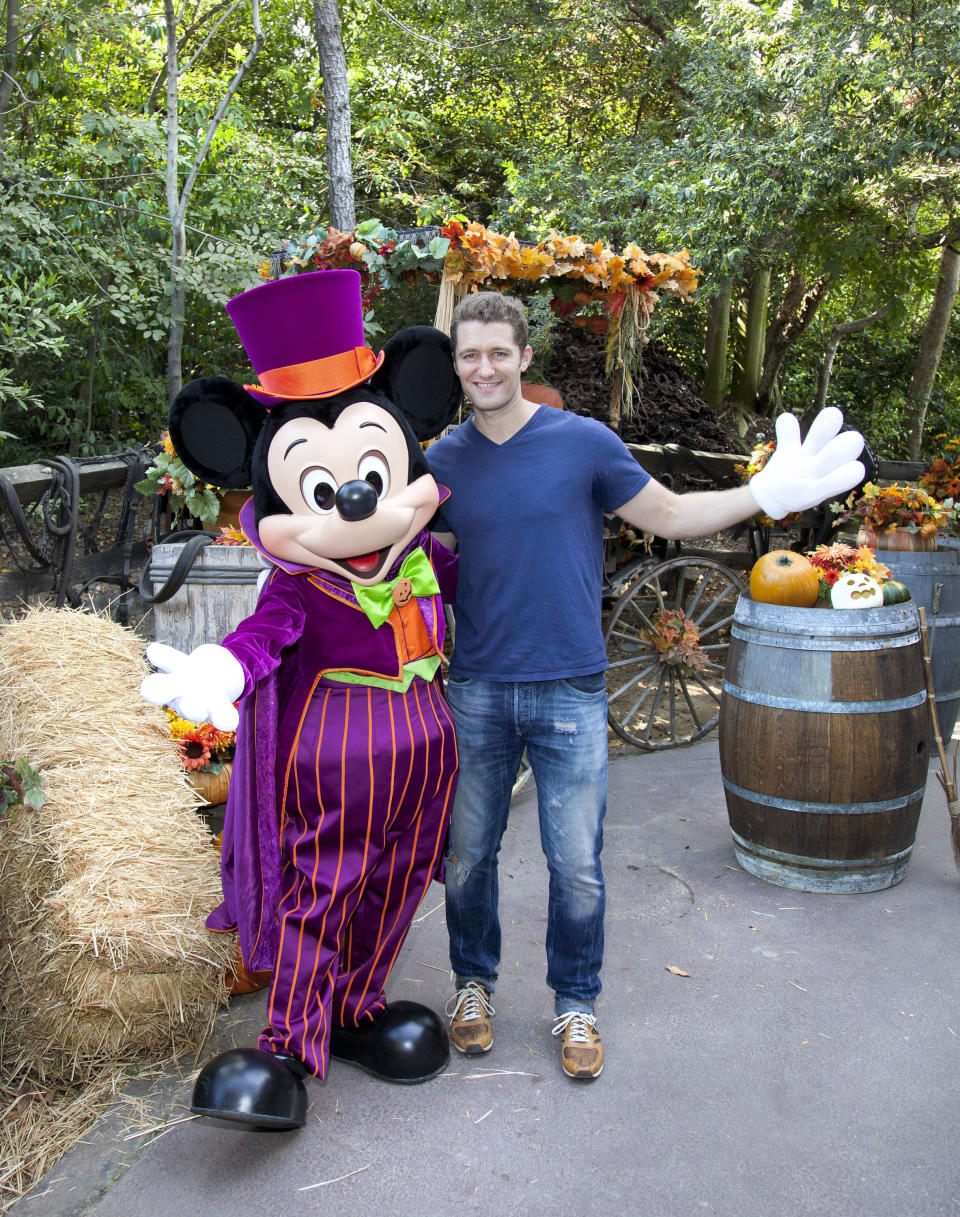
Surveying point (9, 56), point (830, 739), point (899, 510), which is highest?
point (9, 56)

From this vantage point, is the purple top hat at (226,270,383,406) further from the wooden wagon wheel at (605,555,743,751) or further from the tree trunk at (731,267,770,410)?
the tree trunk at (731,267,770,410)

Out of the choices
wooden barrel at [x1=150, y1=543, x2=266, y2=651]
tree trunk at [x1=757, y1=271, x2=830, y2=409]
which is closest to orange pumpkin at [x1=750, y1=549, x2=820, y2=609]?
wooden barrel at [x1=150, y1=543, x2=266, y2=651]

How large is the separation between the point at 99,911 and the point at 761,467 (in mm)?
3810

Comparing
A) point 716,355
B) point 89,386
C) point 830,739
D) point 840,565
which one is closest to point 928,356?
point 716,355

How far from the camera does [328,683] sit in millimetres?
2285

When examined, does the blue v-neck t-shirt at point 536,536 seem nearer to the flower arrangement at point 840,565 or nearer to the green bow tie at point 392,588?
the green bow tie at point 392,588

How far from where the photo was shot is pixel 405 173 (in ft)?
35.0

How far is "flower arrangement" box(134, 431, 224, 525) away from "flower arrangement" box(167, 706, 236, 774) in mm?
1449

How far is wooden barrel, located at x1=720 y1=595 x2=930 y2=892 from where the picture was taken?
316 cm

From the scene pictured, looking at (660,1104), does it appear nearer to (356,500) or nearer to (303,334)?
(356,500)

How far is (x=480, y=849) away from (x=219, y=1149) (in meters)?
0.90

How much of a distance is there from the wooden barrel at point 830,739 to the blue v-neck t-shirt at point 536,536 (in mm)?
1143

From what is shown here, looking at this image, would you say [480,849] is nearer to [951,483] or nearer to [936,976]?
[936,976]

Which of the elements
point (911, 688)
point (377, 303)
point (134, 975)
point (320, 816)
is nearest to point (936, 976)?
point (911, 688)
